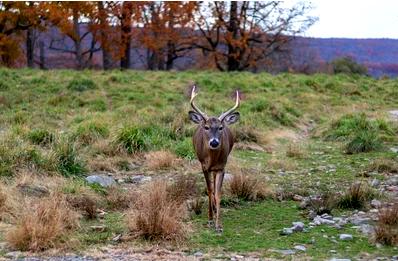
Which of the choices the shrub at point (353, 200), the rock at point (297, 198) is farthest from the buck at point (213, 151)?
the shrub at point (353, 200)

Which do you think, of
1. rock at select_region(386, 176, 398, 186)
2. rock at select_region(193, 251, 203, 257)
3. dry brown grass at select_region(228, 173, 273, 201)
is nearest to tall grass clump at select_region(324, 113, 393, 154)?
rock at select_region(386, 176, 398, 186)

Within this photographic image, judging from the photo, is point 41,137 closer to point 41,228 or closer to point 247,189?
point 247,189

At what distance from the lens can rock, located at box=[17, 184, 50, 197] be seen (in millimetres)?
8352

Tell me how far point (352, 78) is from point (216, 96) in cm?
681

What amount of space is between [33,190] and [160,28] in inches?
850

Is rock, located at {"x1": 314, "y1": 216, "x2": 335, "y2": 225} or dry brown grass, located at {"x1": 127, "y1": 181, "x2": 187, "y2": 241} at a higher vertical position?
dry brown grass, located at {"x1": 127, "y1": 181, "x2": 187, "y2": 241}

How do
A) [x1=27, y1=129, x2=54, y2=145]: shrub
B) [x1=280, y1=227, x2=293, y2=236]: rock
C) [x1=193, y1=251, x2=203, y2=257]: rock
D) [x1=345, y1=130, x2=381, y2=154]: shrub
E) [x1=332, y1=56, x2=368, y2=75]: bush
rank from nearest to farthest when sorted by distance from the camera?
[x1=193, y1=251, x2=203, y2=257]: rock, [x1=280, y1=227, x2=293, y2=236]: rock, [x1=27, y1=129, x2=54, y2=145]: shrub, [x1=345, y1=130, x2=381, y2=154]: shrub, [x1=332, y1=56, x2=368, y2=75]: bush

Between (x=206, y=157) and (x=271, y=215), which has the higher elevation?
(x=206, y=157)

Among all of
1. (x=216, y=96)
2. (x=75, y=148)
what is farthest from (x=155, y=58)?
(x=75, y=148)

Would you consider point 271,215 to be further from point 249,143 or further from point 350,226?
point 249,143

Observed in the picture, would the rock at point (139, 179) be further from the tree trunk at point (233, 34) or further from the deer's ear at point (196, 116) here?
the tree trunk at point (233, 34)

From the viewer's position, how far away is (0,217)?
7441 mm

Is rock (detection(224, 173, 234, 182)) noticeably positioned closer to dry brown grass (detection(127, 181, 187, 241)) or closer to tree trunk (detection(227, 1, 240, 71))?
dry brown grass (detection(127, 181, 187, 241))

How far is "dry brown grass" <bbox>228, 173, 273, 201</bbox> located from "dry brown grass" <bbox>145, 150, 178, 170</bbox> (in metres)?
2.01
